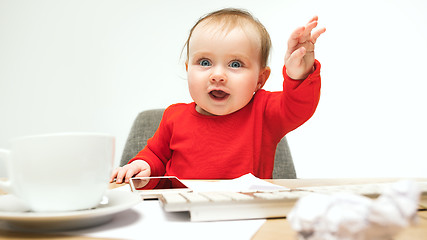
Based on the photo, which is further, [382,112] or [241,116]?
[382,112]

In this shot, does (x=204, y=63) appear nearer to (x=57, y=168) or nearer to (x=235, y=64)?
(x=235, y=64)

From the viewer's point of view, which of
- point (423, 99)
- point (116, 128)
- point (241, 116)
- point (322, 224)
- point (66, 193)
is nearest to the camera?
point (322, 224)

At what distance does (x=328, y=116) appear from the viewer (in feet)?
6.29

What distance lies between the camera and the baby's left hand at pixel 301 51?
0.74 metres

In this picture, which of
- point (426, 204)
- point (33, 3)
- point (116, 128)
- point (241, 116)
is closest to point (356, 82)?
point (241, 116)

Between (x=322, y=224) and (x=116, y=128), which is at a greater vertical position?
(x=322, y=224)

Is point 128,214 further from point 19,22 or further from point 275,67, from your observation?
point 19,22

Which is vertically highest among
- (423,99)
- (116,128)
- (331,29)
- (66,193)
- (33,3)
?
(33,3)

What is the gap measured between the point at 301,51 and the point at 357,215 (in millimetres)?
612

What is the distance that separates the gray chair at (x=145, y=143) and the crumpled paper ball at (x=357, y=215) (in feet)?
3.32

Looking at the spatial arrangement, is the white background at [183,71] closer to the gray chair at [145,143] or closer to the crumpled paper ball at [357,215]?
the gray chair at [145,143]

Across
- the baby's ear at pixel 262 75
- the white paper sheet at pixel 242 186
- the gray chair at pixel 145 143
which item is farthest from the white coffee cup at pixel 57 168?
the gray chair at pixel 145 143

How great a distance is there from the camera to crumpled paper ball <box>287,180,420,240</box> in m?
0.17

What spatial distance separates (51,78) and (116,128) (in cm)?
51
